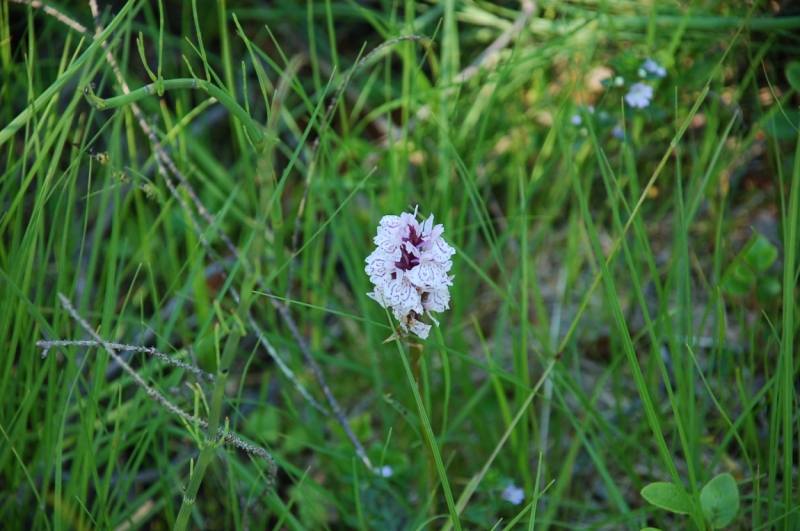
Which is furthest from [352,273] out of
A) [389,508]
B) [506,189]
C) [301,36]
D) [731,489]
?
[301,36]

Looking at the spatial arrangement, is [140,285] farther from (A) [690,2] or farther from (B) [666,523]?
(A) [690,2]

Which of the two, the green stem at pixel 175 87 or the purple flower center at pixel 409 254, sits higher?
the green stem at pixel 175 87

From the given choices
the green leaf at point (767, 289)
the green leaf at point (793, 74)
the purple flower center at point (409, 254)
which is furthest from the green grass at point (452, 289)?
the purple flower center at point (409, 254)

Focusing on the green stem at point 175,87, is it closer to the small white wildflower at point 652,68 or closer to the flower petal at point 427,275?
the flower petal at point 427,275

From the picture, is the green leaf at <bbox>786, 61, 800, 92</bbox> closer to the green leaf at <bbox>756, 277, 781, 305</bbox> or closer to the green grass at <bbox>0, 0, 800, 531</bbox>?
the green grass at <bbox>0, 0, 800, 531</bbox>

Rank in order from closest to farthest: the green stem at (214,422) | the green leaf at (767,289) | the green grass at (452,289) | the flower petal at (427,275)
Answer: the green stem at (214,422)
the flower petal at (427,275)
the green grass at (452,289)
the green leaf at (767,289)
